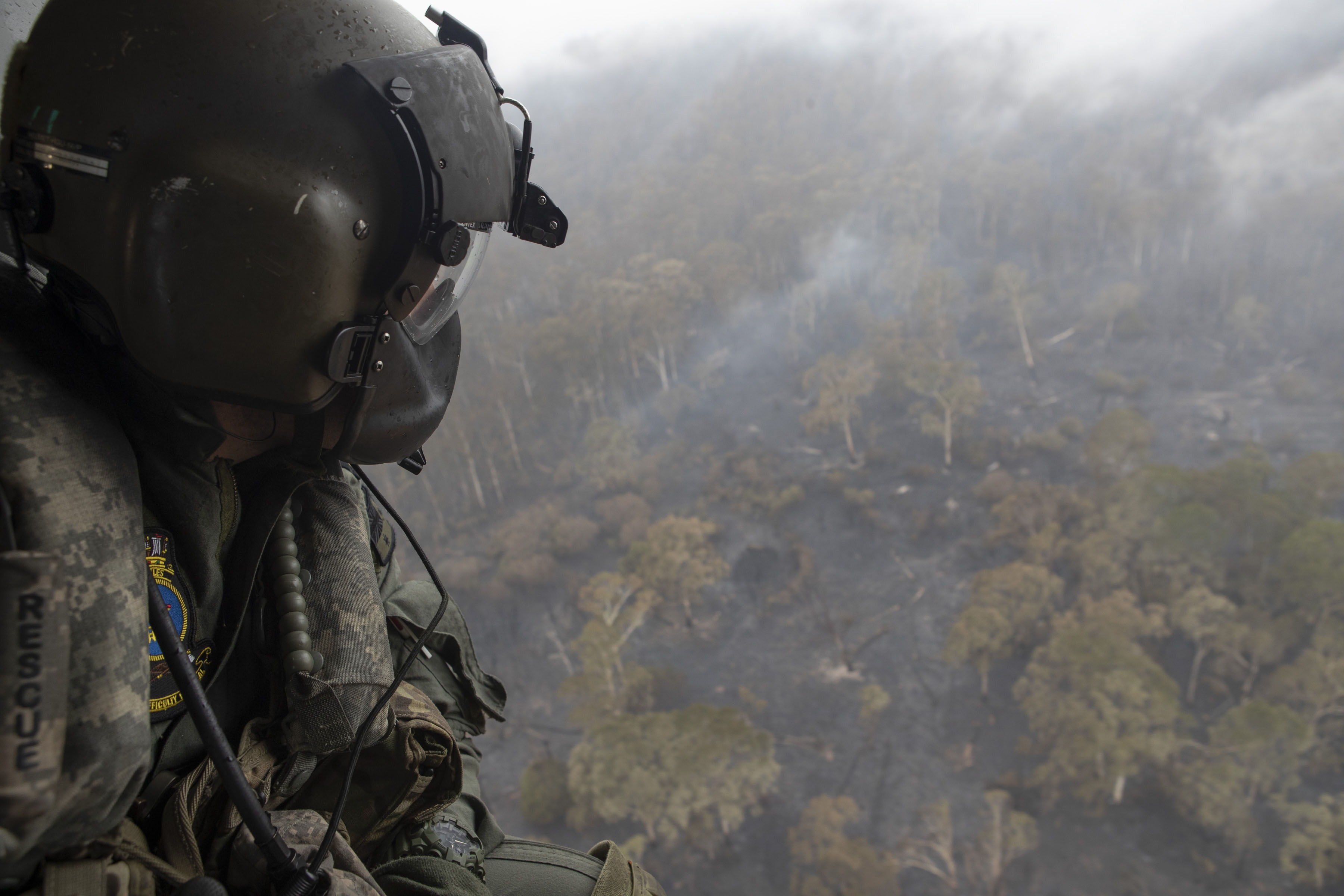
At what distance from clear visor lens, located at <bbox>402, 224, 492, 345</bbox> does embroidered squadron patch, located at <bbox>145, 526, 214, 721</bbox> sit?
0.45 meters

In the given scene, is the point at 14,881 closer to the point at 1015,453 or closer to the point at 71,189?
the point at 71,189

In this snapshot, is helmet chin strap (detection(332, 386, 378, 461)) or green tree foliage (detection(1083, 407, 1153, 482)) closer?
helmet chin strap (detection(332, 386, 378, 461))

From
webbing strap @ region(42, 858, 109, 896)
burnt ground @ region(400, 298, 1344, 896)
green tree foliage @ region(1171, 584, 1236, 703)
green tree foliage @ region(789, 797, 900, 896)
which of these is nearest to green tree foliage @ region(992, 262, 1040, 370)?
burnt ground @ region(400, 298, 1344, 896)

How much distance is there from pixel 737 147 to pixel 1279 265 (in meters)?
18.9

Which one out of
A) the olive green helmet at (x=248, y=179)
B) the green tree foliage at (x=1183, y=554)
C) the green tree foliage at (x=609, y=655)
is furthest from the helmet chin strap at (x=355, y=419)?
the green tree foliage at (x=1183, y=554)

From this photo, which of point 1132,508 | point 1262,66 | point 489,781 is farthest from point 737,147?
point 489,781

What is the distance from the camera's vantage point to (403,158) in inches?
41.9

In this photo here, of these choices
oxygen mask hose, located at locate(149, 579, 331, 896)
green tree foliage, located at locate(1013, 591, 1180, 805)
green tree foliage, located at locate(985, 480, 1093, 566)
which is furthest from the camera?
green tree foliage, located at locate(985, 480, 1093, 566)

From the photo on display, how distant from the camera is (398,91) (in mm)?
1034

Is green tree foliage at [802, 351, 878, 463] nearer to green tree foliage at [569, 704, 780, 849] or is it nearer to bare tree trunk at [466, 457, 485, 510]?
bare tree trunk at [466, 457, 485, 510]

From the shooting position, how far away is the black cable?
0.97m

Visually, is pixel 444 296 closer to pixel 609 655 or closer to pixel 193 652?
pixel 193 652

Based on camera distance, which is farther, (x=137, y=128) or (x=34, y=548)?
(x=137, y=128)

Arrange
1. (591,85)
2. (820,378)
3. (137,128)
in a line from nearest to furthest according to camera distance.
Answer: (137,128)
(820,378)
(591,85)
